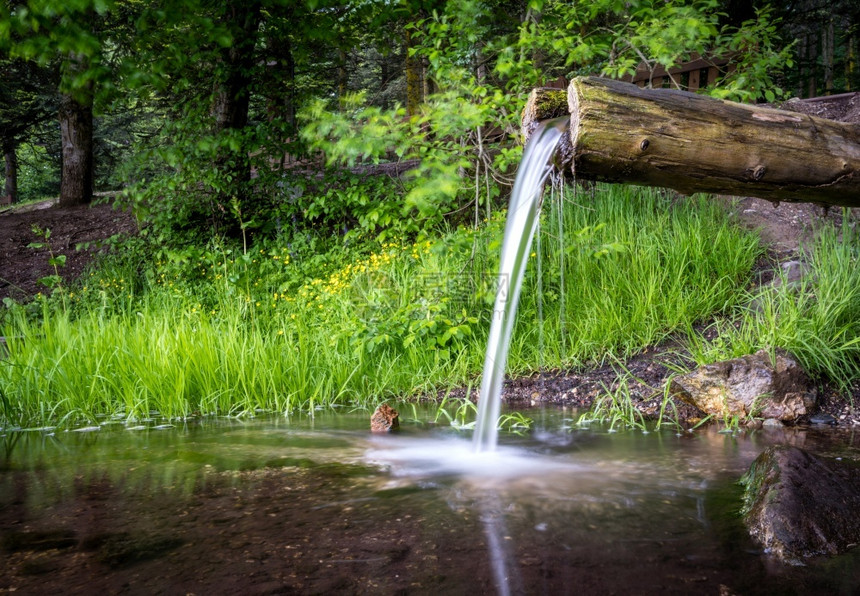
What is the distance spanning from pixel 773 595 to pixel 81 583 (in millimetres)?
2043

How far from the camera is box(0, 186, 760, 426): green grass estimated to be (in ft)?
15.9

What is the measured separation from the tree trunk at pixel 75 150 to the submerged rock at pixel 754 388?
1107 centimetres

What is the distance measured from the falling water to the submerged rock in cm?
126

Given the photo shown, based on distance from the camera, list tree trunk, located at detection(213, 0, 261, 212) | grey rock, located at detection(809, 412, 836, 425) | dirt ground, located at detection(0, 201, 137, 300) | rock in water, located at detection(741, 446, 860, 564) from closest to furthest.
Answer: rock in water, located at detection(741, 446, 860, 564) < grey rock, located at detection(809, 412, 836, 425) < tree trunk, located at detection(213, 0, 261, 212) < dirt ground, located at detection(0, 201, 137, 300)

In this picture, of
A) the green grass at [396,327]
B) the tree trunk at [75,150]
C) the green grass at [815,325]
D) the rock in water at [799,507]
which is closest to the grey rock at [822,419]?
the green grass at [815,325]

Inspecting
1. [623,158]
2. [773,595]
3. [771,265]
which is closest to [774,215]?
[771,265]

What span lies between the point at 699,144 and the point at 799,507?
147cm

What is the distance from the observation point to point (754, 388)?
165 inches

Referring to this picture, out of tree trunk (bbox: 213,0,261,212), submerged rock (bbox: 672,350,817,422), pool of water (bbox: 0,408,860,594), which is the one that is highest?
tree trunk (bbox: 213,0,261,212)

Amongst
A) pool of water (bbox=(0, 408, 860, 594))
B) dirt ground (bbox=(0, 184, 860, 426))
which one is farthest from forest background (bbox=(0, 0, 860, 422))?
pool of water (bbox=(0, 408, 860, 594))

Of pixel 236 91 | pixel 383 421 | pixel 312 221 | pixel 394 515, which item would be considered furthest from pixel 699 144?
pixel 236 91

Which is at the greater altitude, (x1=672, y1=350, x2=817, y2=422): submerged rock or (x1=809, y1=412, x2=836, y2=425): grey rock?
(x1=672, y1=350, x2=817, y2=422): submerged rock

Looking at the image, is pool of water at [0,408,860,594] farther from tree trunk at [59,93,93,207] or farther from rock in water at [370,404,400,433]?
tree trunk at [59,93,93,207]

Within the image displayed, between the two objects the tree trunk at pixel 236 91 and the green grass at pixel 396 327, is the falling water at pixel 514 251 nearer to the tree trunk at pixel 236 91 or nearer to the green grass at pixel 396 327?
the green grass at pixel 396 327
